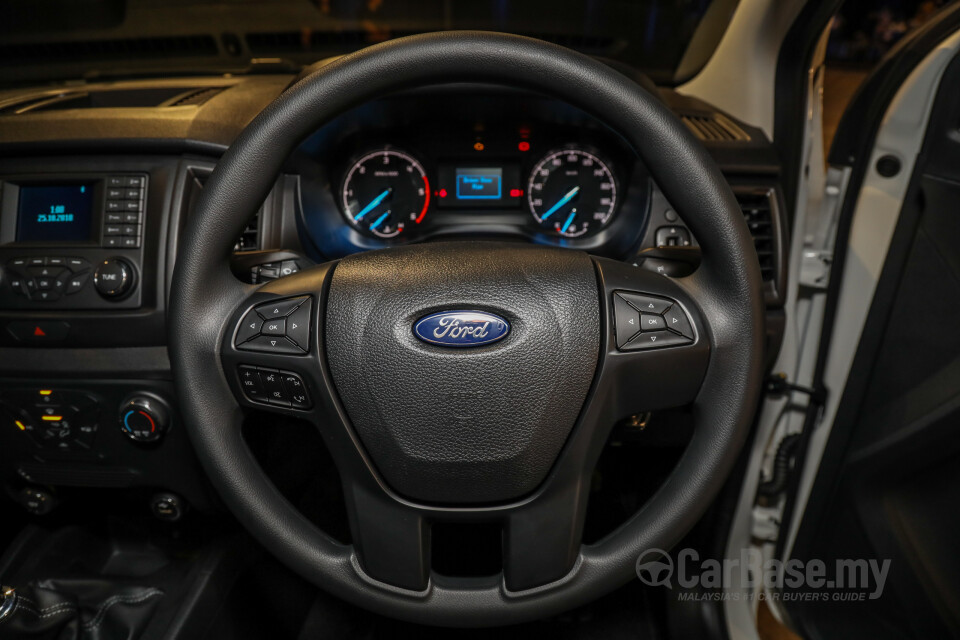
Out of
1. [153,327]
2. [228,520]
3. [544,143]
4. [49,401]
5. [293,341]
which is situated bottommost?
[228,520]

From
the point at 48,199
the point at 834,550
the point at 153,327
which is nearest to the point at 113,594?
the point at 153,327

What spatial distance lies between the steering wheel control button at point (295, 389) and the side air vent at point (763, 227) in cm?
75

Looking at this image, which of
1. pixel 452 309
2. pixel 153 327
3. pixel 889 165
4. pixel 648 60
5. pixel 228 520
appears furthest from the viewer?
pixel 648 60

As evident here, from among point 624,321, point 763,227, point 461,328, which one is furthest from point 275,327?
point 763,227

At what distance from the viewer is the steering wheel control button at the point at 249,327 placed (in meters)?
0.69

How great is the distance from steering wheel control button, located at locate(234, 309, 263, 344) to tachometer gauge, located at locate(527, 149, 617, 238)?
0.62m

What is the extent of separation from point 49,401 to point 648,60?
4.11 ft

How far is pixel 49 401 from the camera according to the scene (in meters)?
0.99

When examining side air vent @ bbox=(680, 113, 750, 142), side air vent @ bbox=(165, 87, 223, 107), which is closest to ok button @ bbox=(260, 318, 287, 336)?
side air vent @ bbox=(165, 87, 223, 107)

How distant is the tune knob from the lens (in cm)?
93

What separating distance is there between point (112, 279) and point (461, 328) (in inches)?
22.8

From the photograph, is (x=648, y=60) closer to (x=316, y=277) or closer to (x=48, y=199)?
(x=316, y=277)

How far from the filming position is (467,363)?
0.64 metres

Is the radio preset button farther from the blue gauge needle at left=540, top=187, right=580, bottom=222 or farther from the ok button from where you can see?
the blue gauge needle at left=540, top=187, right=580, bottom=222
